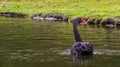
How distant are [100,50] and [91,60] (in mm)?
5973

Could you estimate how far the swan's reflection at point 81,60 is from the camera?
102ft

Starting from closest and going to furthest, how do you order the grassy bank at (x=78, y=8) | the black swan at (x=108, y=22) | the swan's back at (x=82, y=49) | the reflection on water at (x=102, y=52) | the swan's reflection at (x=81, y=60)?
1. the swan's reflection at (x=81, y=60)
2. the swan's back at (x=82, y=49)
3. the reflection on water at (x=102, y=52)
4. the black swan at (x=108, y=22)
5. the grassy bank at (x=78, y=8)

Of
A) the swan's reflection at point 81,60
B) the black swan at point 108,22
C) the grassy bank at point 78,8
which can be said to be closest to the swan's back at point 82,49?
the swan's reflection at point 81,60

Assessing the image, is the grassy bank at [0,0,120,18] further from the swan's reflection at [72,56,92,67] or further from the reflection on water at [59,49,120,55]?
the swan's reflection at [72,56,92,67]

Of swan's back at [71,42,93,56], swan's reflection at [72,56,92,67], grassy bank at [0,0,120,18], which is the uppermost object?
grassy bank at [0,0,120,18]

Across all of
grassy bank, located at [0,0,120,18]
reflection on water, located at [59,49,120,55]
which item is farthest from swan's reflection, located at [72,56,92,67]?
grassy bank, located at [0,0,120,18]

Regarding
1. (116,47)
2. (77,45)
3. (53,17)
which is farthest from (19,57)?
(53,17)

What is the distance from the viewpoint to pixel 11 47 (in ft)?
133

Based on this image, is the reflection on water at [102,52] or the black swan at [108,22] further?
the black swan at [108,22]

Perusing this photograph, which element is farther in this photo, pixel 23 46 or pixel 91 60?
pixel 23 46

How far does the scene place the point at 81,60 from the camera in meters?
33.0

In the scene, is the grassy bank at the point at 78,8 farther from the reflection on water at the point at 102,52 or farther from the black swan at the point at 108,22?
the reflection on water at the point at 102,52

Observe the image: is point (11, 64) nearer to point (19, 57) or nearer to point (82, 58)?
point (19, 57)

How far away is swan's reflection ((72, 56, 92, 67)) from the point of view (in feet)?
102
